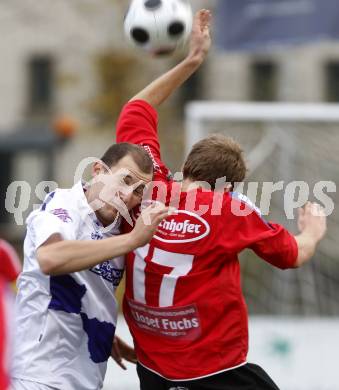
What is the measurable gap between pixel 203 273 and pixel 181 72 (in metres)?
1.21

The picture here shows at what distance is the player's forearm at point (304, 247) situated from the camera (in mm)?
5133

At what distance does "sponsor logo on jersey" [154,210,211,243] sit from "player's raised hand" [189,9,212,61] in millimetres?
1083

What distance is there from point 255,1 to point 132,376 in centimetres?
378

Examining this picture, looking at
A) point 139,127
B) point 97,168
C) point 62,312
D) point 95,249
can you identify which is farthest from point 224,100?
point 95,249

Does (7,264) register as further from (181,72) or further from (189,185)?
(181,72)

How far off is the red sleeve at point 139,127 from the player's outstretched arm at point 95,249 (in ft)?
3.17

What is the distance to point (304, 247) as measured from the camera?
16.9 ft

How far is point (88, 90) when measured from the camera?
2662 cm

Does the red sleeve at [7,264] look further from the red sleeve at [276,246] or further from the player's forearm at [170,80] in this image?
the player's forearm at [170,80]

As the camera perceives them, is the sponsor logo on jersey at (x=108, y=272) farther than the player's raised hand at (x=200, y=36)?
No

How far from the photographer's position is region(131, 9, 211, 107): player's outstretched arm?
19.1ft

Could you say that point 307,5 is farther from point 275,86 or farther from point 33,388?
point 275,86

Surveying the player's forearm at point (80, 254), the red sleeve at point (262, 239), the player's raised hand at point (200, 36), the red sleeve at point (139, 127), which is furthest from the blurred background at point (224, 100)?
the player's forearm at point (80, 254)

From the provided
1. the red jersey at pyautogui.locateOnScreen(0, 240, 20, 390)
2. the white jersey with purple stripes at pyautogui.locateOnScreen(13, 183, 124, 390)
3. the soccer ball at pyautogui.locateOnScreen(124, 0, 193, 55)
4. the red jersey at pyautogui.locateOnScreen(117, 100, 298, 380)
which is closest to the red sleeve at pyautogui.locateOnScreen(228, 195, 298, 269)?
the red jersey at pyautogui.locateOnScreen(117, 100, 298, 380)
